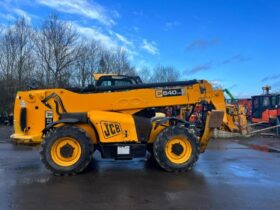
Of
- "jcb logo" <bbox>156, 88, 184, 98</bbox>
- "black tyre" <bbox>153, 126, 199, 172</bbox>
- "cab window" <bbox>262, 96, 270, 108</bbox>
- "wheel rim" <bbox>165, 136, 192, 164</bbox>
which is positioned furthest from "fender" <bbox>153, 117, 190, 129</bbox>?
"cab window" <bbox>262, 96, 270, 108</bbox>

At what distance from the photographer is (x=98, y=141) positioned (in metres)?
9.91

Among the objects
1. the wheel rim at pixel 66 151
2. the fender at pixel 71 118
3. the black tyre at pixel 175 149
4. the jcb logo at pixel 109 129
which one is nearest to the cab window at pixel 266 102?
the black tyre at pixel 175 149

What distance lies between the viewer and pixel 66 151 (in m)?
9.55

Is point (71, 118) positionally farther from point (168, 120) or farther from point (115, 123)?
point (168, 120)

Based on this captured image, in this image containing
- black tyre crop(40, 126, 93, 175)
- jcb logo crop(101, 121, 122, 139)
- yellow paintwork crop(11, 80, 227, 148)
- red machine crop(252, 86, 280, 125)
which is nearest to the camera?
black tyre crop(40, 126, 93, 175)

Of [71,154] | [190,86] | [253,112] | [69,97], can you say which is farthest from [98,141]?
[253,112]

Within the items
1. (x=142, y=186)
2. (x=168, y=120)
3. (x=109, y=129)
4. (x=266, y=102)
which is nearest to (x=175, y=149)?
(x=168, y=120)

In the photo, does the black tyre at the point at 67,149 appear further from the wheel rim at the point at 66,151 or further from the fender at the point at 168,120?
the fender at the point at 168,120

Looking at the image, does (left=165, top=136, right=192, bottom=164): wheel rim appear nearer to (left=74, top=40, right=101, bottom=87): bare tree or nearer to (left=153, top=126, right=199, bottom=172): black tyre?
(left=153, top=126, right=199, bottom=172): black tyre

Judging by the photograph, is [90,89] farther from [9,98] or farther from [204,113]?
[9,98]

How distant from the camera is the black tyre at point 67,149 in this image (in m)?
9.47

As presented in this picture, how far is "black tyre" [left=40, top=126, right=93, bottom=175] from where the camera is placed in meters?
9.47

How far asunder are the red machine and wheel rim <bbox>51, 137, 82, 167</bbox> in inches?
797

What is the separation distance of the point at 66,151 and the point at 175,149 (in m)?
2.72
